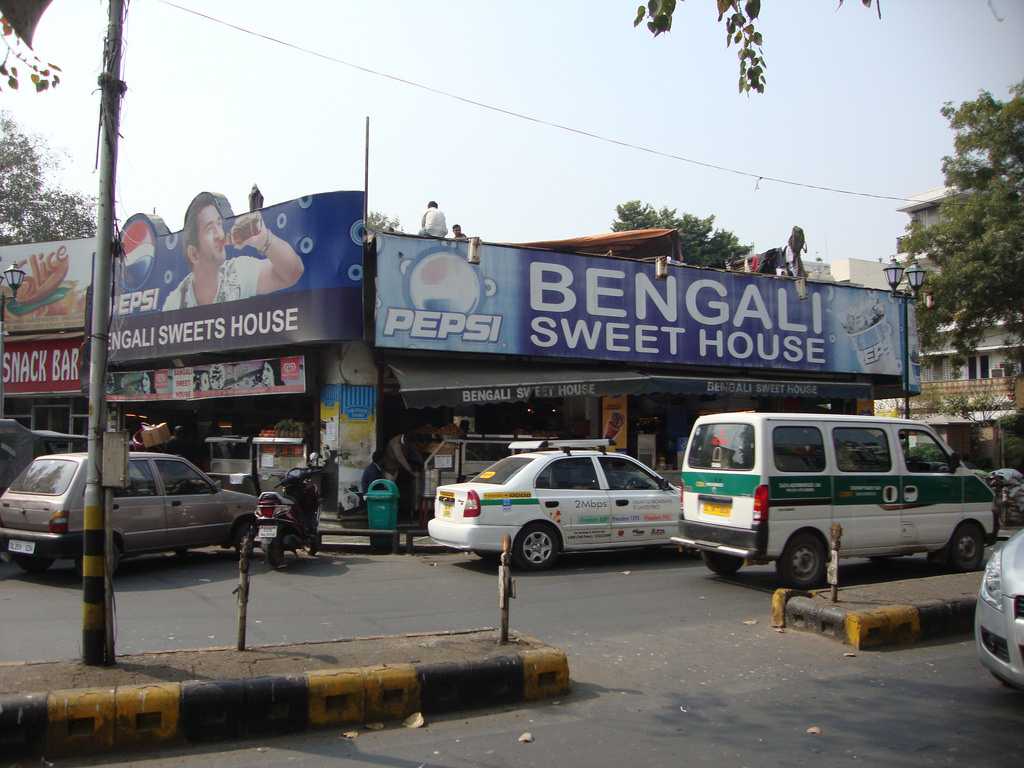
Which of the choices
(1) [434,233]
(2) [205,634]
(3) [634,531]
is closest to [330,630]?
(2) [205,634]

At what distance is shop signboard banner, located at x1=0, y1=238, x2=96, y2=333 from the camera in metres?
25.2

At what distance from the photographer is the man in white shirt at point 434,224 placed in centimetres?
1731

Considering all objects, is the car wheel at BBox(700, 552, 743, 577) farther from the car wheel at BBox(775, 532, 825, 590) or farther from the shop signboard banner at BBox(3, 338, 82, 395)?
the shop signboard banner at BBox(3, 338, 82, 395)

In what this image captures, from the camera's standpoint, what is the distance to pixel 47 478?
10406 mm

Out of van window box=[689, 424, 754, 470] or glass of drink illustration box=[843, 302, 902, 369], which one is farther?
glass of drink illustration box=[843, 302, 902, 369]

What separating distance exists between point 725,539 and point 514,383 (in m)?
6.27

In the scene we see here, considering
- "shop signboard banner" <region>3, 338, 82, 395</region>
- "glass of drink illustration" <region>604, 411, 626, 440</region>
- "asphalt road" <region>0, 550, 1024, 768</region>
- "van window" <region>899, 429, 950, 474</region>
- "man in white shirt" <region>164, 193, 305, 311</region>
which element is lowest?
"asphalt road" <region>0, 550, 1024, 768</region>

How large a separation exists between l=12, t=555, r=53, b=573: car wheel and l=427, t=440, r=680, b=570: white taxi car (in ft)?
16.0

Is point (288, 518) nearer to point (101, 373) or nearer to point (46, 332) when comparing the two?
point (101, 373)

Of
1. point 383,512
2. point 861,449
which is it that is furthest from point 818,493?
Answer: point 383,512

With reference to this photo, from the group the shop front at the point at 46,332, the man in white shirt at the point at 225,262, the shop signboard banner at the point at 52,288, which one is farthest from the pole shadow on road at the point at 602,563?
the shop signboard banner at the point at 52,288

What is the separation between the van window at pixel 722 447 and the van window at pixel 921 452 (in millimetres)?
2249

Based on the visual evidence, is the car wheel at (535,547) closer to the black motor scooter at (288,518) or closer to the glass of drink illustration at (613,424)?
the black motor scooter at (288,518)

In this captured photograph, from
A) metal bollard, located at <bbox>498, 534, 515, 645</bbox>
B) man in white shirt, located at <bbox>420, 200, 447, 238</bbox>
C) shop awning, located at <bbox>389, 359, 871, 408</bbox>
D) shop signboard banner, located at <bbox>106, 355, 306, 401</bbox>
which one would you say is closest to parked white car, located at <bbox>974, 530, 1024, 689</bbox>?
metal bollard, located at <bbox>498, 534, 515, 645</bbox>
